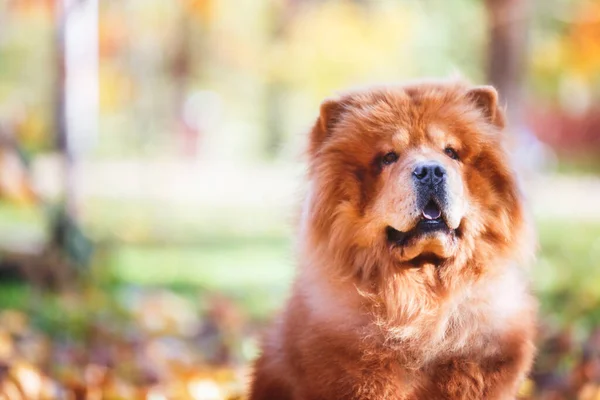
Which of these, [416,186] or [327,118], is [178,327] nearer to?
[327,118]

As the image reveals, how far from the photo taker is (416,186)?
99.1 inches

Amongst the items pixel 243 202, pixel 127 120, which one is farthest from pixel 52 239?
pixel 127 120

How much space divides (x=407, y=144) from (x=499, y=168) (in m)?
0.35

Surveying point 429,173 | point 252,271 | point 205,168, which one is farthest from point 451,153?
point 205,168

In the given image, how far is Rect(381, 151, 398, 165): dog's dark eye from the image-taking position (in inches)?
104

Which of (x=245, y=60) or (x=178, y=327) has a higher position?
(x=245, y=60)

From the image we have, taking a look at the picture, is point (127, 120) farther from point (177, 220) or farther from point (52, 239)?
point (52, 239)

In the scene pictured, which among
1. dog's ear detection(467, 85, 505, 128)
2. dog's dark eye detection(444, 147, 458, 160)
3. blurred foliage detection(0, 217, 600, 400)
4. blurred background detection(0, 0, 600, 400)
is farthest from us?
blurred background detection(0, 0, 600, 400)

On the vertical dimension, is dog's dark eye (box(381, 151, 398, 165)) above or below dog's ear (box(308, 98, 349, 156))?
below

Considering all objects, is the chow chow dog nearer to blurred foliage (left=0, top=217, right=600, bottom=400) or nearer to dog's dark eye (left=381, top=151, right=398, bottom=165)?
dog's dark eye (left=381, top=151, right=398, bottom=165)

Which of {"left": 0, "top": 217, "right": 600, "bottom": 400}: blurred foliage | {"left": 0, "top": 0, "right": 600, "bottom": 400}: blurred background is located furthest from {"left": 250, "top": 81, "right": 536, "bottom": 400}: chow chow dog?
{"left": 0, "top": 217, "right": 600, "bottom": 400}: blurred foliage

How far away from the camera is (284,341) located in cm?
277

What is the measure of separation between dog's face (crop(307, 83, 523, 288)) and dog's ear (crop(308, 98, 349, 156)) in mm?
54

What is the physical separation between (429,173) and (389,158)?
0.21 m
